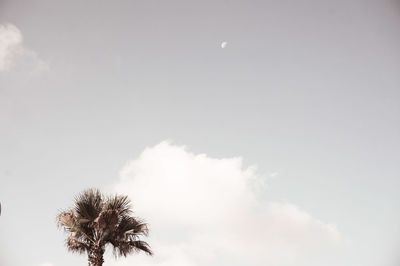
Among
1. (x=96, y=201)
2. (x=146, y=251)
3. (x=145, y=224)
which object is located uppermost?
(x=96, y=201)

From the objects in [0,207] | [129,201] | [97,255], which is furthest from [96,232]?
[0,207]

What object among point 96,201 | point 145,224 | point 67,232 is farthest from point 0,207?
point 145,224

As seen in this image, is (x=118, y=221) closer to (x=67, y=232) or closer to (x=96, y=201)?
(x=96, y=201)

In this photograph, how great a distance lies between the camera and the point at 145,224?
13945 mm

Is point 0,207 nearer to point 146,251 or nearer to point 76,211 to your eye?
point 76,211

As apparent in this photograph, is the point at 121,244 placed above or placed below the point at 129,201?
below

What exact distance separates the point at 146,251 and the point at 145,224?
1133 millimetres

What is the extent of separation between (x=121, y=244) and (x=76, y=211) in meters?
2.28

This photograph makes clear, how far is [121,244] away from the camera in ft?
45.1

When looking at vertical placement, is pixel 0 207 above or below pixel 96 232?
above

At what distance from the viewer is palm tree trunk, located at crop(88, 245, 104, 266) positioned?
43.9ft

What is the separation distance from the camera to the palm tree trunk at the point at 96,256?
43.9 feet

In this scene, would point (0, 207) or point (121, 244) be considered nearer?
point (0, 207)

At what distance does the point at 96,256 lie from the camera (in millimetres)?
13398
